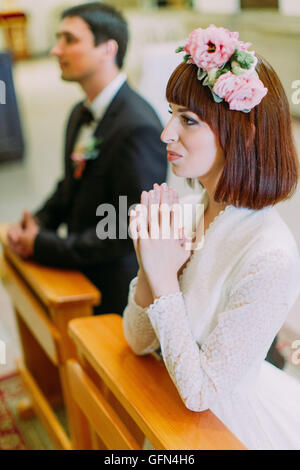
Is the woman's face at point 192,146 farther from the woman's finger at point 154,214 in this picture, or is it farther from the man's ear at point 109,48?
the man's ear at point 109,48

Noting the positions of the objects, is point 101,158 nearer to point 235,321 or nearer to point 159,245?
point 159,245

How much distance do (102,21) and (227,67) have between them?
1100 millimetres

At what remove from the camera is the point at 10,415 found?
7.04 feet

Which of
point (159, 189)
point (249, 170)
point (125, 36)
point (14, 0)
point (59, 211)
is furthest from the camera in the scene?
point (14, 0)

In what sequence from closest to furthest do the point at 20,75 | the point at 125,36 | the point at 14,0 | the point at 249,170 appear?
the point at 249,170
the point at 125,36
the point at 20,75
the point at 14,0

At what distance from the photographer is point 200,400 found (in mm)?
983

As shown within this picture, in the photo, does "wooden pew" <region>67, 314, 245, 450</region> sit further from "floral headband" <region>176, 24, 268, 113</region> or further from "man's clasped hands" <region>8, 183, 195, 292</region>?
"floral headband" <region>176, 24, 268, 113</region>

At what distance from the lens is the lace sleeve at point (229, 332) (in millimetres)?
923

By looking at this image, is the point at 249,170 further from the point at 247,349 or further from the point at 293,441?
the point at 293,441

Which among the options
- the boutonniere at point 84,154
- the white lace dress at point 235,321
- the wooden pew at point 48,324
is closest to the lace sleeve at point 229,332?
the white lace dress at point 235,321

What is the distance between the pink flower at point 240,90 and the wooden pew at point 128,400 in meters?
0.57

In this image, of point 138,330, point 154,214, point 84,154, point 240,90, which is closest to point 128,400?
point 138,330

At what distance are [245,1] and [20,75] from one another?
20.5ft
